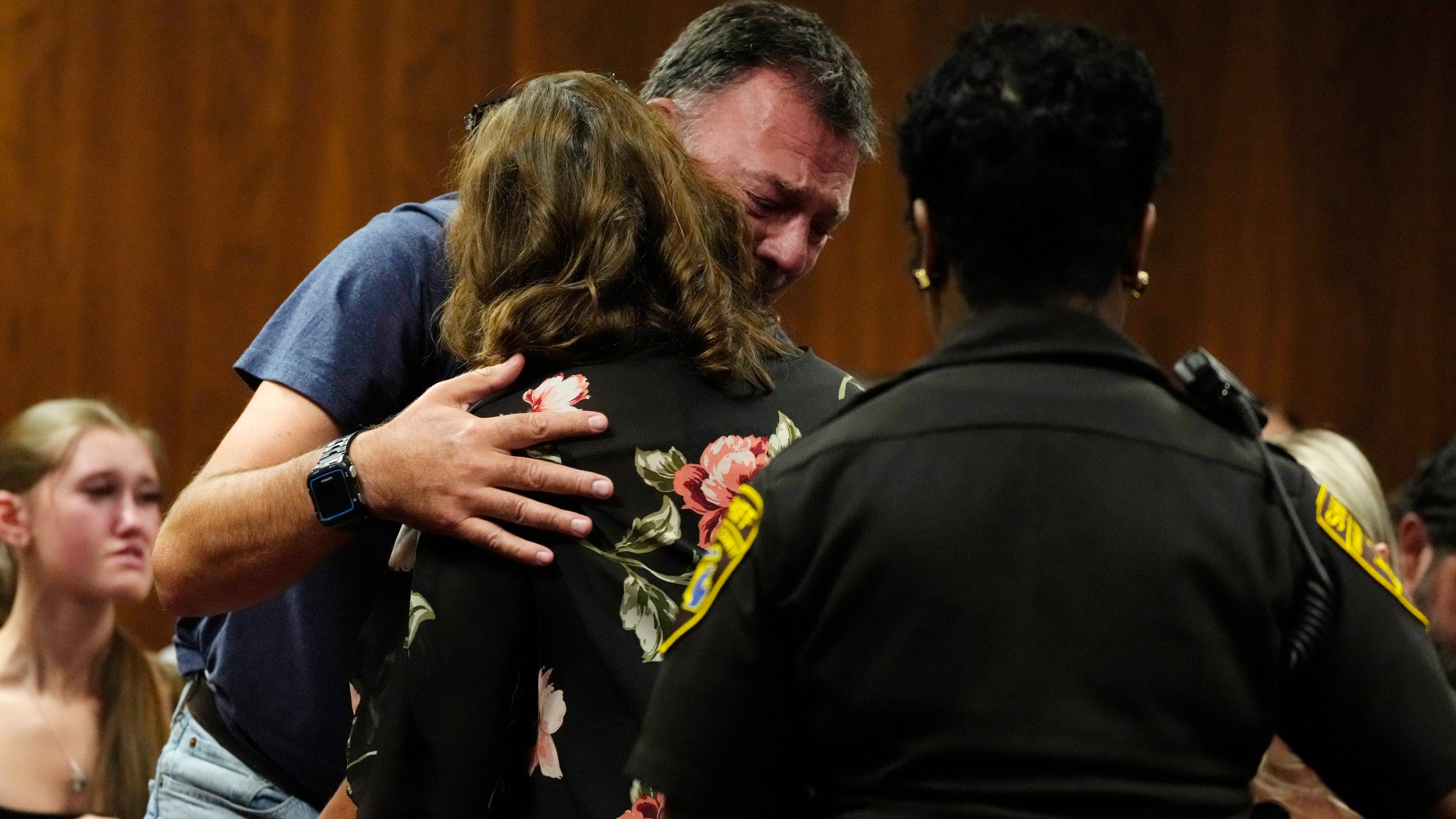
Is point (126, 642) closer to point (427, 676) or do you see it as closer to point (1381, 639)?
point (427, 676)

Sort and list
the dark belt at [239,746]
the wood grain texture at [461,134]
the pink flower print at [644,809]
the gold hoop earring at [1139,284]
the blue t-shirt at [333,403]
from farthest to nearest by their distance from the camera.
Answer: the wood grain texture at [461,134]
the dark belt at [239,746]
the blue t-shirt at [333,403]
the pink flower print at [644,809]
the gold hoop earring at [1139,284]

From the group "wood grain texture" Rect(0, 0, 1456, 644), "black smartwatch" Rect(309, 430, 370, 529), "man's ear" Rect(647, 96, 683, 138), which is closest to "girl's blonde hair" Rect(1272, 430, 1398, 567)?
"man's ear" Rect(647, 96, 683, 138)

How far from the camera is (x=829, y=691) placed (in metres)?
0.89

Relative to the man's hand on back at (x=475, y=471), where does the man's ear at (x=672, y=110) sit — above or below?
above

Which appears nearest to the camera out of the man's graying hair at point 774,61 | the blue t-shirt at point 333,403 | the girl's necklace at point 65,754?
the blue t-shirt at point 333,403

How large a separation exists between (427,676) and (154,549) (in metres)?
0.48

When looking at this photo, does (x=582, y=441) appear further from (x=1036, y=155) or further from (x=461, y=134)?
(x=461, y=134)

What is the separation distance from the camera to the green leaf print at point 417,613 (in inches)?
45.8

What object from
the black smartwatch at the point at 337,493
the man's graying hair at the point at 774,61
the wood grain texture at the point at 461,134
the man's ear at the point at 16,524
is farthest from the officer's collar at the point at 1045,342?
the wood grain texture at the point at 461,134

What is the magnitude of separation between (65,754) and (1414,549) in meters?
2.54

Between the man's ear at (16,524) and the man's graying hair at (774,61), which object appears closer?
the man's graying hair at (774,61)

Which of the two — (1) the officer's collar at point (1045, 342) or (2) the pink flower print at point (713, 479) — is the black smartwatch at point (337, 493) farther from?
(1) the officer's collar at point (1045, 342)

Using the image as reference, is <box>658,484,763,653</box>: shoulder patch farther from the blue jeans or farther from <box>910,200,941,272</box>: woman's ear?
the blue jeans

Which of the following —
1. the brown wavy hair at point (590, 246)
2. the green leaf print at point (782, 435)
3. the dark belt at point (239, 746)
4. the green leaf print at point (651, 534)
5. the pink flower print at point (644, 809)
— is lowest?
the dark belt at point (239, 746)
